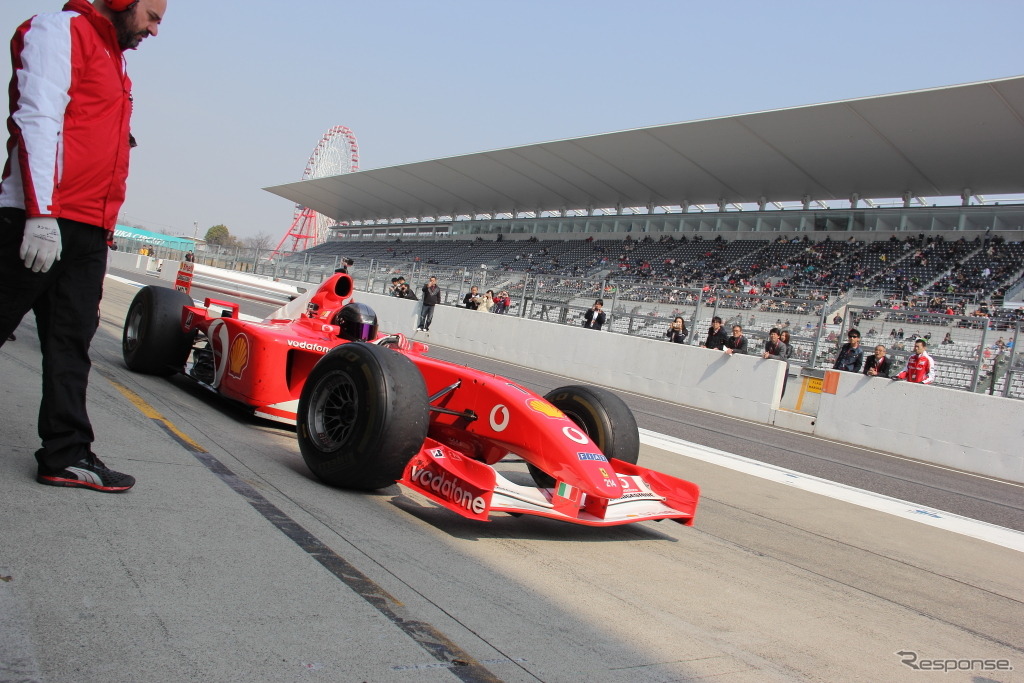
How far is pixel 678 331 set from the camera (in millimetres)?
14320

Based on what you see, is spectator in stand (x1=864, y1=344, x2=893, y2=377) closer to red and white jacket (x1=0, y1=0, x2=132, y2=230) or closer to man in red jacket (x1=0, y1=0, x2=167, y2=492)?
man in red jacket (x1=0, y1=0, x2=167, y2=492)

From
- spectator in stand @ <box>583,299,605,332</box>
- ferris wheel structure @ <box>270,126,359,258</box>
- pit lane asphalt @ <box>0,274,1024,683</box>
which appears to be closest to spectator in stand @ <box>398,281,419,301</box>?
spectator in stand @ <box>583,299,605,332</box>

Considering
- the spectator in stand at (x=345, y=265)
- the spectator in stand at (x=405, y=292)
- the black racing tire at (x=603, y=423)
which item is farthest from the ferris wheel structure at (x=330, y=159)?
the black racing tire at (x=603, y=423)

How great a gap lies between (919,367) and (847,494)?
484cm

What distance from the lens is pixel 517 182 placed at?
39688 millimetres

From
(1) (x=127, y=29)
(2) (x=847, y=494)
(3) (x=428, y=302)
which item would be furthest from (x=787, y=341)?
(1) (x=127, y=29)

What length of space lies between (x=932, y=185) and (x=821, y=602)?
2741 centimetres

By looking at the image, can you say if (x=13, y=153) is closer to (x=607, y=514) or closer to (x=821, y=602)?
(x=607, y=514)

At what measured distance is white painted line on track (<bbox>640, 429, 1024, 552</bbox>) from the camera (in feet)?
19.2

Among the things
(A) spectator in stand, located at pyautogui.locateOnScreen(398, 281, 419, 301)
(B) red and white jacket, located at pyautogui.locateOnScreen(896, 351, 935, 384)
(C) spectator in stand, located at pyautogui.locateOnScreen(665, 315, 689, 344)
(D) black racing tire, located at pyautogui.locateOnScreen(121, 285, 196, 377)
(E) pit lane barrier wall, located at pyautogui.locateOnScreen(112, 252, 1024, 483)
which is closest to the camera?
(D) black racing tire, located at pyautogui.locateOnScreen(121, 285, 196, 377)

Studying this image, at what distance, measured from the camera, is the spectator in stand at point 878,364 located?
36.3 ft

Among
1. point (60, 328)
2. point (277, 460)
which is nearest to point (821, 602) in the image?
point (277, 460)

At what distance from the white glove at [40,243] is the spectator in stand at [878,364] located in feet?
33.9

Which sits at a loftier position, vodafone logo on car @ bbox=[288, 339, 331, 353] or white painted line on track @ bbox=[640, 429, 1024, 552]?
vodafone logo on car @ bbox=[288, 339, 331, 353]
